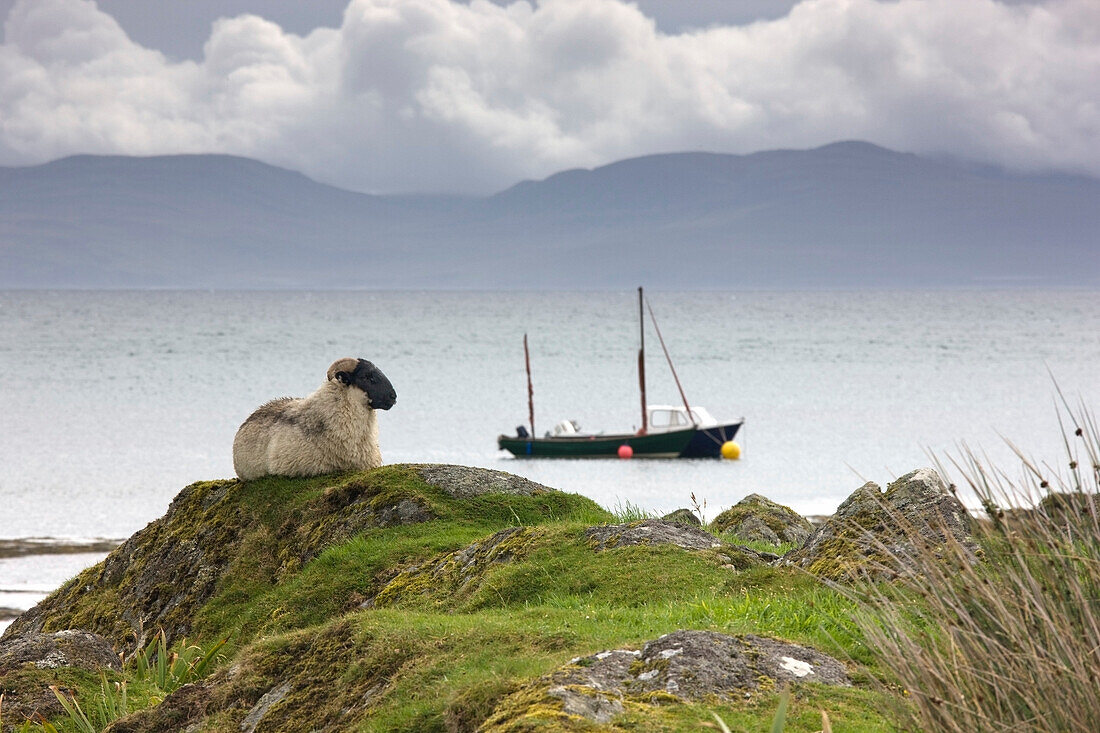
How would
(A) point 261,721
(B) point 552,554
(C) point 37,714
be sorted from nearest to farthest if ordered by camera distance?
(A) point 261,721 < (C) point 37,714 < (B) point 552,554

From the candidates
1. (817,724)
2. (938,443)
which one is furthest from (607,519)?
(938,443)

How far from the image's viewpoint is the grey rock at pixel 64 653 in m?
10.6

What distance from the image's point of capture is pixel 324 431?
45.8 ft

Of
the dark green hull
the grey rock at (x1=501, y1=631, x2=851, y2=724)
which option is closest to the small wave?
the grey rock at (x1=501, y1=631, x2=851, y2=724)

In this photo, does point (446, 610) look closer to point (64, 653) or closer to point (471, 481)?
point (471, 481)

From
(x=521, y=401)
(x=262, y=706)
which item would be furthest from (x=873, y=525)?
(x=521, y=401)

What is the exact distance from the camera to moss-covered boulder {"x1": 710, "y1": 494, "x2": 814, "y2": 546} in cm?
1447

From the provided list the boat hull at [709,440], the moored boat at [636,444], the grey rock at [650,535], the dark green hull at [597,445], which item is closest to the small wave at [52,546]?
the grey rock at [650,535]

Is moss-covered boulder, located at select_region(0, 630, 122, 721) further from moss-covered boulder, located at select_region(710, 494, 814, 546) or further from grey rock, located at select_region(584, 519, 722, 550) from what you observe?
moss-covered boulder, located at select_region(710, 494, 814, 546)

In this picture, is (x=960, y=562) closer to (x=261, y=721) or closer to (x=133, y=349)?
(x=261, y=721)

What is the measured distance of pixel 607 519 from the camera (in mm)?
13062

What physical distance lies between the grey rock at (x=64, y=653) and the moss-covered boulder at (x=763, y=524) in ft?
23.7

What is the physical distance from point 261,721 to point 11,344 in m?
138

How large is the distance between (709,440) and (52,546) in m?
35.2
